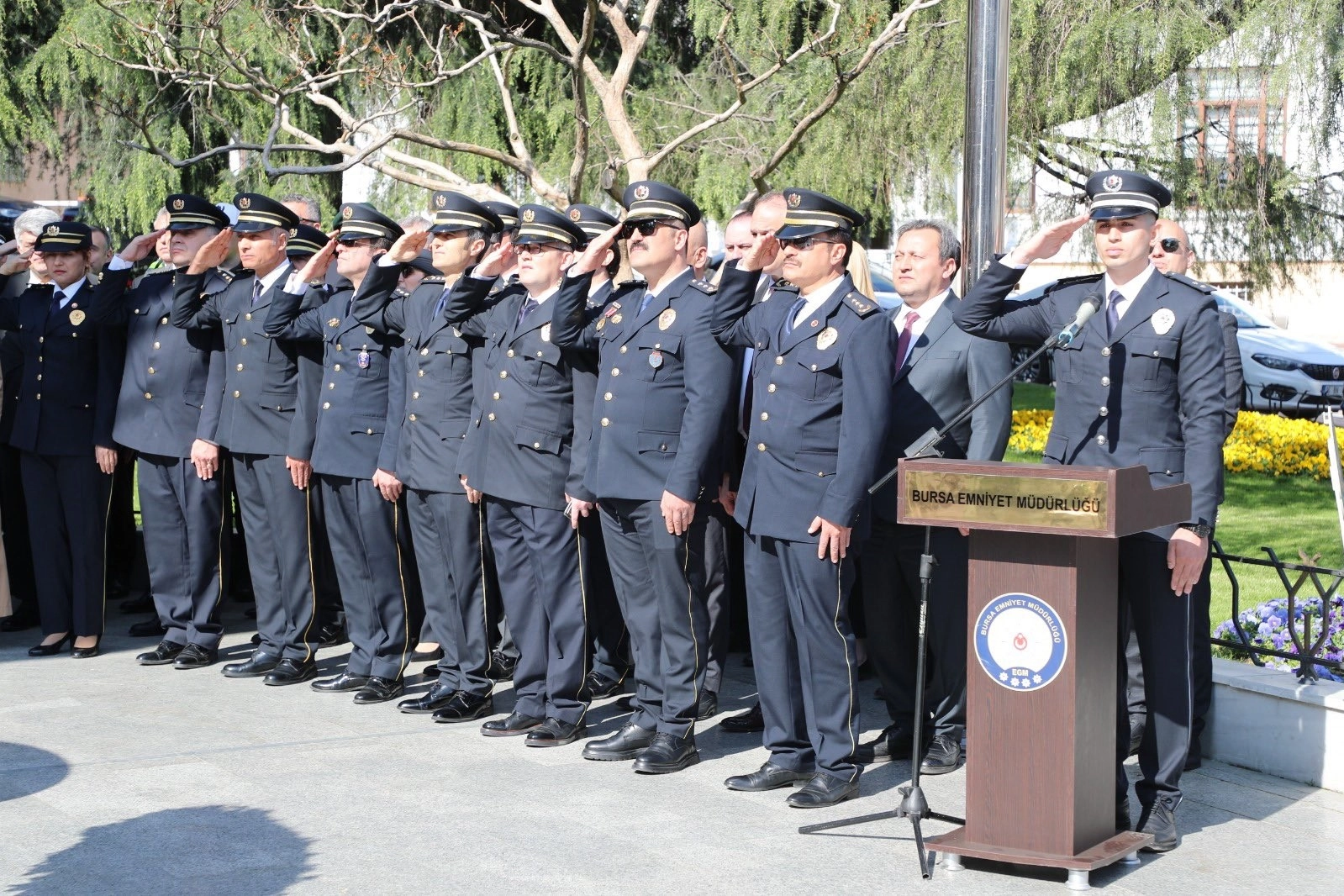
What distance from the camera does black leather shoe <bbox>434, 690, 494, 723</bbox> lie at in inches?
266

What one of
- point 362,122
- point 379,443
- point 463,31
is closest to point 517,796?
point 379,443

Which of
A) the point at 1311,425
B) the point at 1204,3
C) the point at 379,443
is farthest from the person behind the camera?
the point at 1311,425

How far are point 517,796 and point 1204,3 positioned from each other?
342 inches

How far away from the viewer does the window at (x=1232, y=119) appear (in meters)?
11.3

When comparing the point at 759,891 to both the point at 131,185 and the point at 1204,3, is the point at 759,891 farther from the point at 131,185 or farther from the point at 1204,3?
the point at 131,185

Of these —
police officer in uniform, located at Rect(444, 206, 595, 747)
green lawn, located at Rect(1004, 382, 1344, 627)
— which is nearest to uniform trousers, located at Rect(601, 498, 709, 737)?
police officer in uniform, located at Rect(444, 206, 595, 747)

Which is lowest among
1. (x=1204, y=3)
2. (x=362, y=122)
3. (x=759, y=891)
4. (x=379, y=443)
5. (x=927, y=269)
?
(x=759, y=891)

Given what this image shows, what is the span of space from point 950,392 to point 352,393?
2601mm

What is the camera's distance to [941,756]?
6.03 m

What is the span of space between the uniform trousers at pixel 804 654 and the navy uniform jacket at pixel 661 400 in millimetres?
384

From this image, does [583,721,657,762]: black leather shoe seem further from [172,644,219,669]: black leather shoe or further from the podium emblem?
[172,644,219,669]: black leather shoe

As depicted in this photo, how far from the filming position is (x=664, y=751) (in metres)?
6.00

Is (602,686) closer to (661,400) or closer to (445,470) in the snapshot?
(445,470)

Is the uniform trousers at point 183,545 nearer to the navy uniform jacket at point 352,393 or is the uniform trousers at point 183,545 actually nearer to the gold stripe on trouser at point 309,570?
the gold stripe on trouser at point 309,570
